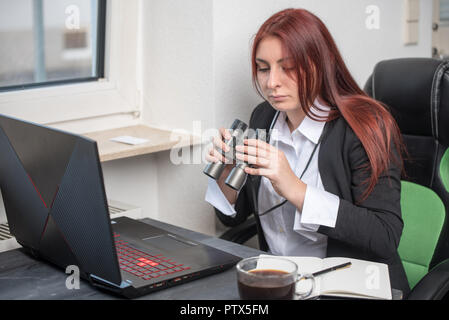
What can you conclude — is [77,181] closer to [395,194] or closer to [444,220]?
[395,194]

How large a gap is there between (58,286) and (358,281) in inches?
23.5

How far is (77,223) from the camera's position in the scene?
3.73 feet

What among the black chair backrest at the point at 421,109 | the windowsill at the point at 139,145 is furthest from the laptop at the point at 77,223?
the black chair backrest at the point at 421,109

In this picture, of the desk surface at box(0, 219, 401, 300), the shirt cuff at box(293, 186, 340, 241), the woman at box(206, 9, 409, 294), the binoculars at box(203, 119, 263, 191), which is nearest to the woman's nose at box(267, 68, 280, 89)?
the woman at box(206, 9, 409, 294)

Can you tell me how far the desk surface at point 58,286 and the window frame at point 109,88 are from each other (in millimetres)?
632

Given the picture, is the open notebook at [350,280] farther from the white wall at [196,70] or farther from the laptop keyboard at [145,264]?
the white wall at [196,70]

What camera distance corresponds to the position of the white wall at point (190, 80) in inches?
74.2

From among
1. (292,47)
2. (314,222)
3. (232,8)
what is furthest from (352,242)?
(232,8)

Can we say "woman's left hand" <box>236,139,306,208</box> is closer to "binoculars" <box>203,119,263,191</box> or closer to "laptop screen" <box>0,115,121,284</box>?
"binoculars" <box>203,119,263,191</box>

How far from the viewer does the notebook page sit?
1134 millimetres

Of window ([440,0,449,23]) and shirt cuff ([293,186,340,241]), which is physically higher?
window ([440,0,449,23])

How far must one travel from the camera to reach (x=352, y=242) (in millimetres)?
1447

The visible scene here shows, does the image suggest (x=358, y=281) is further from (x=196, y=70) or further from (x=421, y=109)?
(x=196, y=70)

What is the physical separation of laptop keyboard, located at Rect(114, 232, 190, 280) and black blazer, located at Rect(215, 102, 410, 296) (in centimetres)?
38
